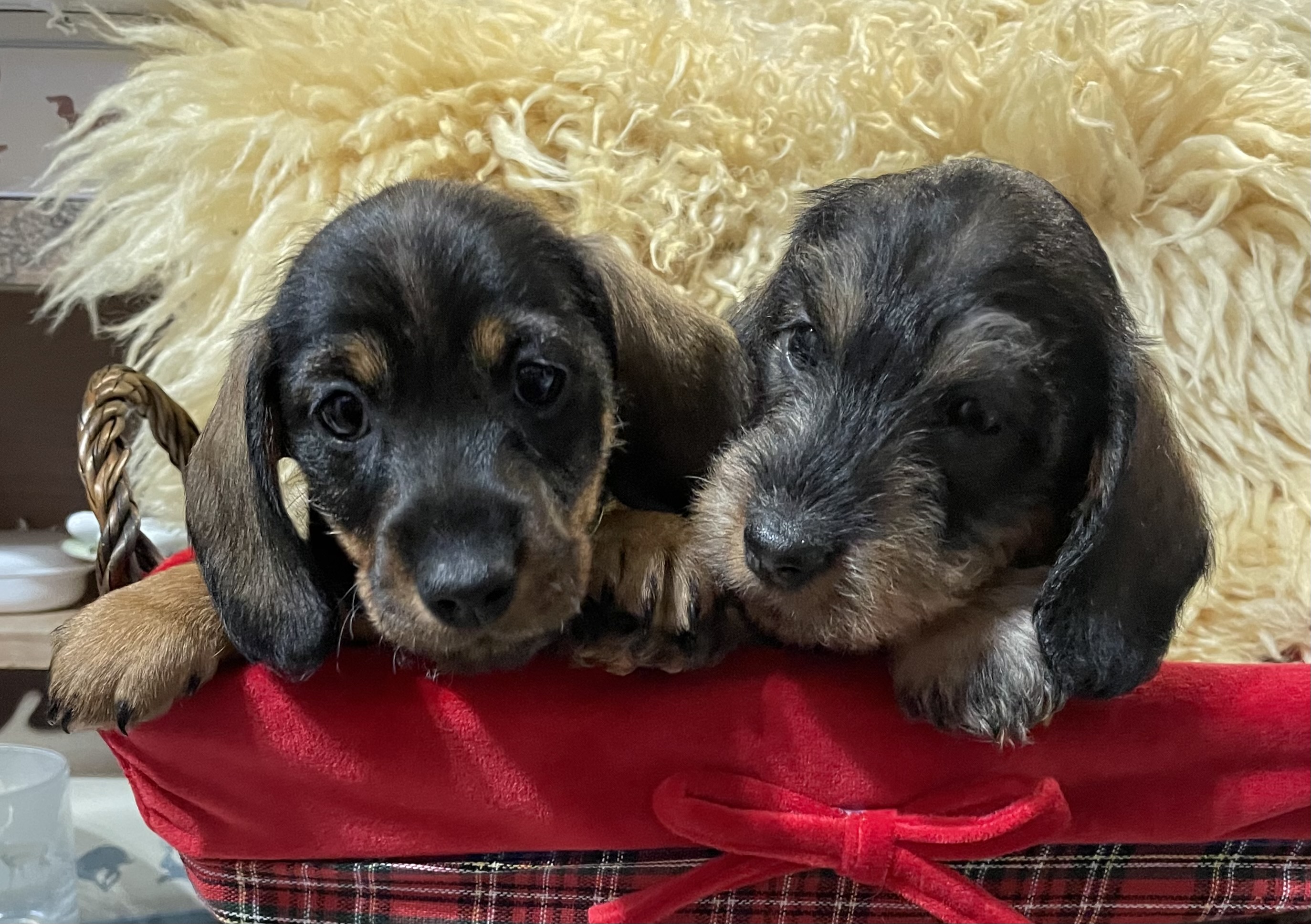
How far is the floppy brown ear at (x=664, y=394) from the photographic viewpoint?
1.11m

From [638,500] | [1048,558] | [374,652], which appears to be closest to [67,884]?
[374,652]

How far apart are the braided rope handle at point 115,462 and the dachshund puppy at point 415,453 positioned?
6 cm

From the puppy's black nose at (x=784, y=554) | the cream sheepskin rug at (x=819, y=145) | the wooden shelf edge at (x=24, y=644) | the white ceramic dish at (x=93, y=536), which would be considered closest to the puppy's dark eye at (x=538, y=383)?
the puppy's black nose at (x=784, y=554)

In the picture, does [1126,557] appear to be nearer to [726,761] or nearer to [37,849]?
[726,761]

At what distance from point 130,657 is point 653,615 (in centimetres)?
46

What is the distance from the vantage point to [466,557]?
852mm

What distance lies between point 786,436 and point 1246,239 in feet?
3.35

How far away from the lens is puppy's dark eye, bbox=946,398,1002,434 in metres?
0.95

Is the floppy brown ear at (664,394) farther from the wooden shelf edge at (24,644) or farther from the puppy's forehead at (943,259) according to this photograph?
the wooden shelf edge at (24,644)

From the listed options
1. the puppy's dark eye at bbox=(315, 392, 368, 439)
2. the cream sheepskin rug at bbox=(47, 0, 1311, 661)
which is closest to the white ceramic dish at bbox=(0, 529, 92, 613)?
the cream sheepskin rug at bbox=(47, 0, 1311, 661)

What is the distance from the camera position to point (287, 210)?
1.58 metres

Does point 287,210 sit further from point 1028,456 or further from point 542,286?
point 1028,456

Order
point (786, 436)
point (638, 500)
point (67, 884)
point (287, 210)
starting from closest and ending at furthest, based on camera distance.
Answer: point (786, 436)
point (638, 500)
point (287, 210)
point (67, 884)

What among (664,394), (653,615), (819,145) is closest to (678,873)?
(653,615)
